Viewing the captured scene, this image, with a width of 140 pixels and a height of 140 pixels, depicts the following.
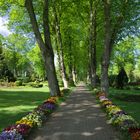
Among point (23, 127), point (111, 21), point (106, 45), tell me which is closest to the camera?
point (23, 127)

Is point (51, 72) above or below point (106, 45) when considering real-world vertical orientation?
below

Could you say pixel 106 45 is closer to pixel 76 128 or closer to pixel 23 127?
pixel 76 128

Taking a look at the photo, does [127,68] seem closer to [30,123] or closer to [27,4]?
[27,4]

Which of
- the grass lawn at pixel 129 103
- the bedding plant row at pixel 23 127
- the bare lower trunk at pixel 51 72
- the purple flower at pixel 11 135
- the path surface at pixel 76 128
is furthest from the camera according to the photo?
the bare lower trunk at pixel 51 72

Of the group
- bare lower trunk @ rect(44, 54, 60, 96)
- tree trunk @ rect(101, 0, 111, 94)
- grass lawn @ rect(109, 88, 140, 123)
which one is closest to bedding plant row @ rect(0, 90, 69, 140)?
grass lawn @ rect(109, 88, 140, 123)

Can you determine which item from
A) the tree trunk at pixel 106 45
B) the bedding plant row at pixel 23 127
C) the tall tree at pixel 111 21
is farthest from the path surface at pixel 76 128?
the tall tree at pixel 111 21

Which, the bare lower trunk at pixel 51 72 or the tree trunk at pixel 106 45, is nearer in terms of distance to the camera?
the tree trunk at pixel 106 45

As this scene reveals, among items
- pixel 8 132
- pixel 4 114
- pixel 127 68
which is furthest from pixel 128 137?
pixel 127 68

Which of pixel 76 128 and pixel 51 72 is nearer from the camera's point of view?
pixel 76 128

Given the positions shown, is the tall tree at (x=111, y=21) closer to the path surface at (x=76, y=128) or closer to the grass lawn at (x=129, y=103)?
the grass lawn at (x=129, y=103)

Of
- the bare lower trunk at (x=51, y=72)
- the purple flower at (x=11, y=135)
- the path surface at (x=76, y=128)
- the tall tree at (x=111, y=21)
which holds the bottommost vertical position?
the path surface at (x=76, y=128)

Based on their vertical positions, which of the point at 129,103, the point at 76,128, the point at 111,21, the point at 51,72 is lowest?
the point at 76,128

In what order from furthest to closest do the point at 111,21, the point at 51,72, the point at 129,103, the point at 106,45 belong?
the point at 111,21, the point at 51,72, the point at 106,45, the point at 129,103

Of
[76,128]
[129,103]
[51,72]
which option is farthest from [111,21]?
[76,128]
